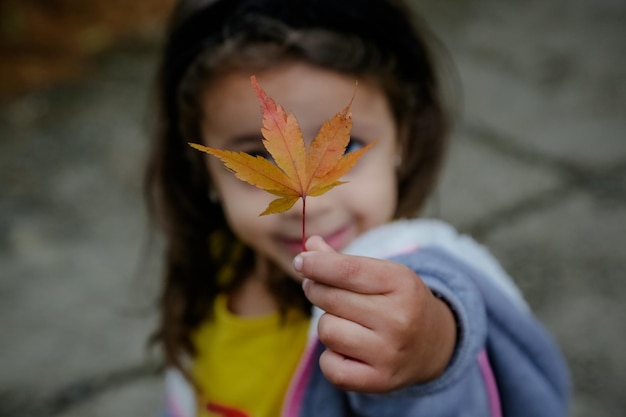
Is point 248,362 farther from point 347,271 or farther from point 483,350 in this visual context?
point 347,271

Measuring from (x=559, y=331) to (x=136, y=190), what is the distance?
164 cm

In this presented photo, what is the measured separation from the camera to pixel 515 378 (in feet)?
3.82

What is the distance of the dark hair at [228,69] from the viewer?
1.34m

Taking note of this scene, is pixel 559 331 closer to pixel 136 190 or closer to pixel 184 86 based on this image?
pixel 184 86

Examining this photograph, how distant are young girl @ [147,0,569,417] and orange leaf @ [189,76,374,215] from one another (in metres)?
0.09

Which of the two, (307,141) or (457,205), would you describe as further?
(457,205)

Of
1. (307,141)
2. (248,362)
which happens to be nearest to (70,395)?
(248,362)

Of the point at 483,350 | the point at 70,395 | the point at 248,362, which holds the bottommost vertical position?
the point at 70,395

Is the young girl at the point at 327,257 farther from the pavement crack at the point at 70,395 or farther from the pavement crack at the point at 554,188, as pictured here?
the pavement crack at the point at 554,188

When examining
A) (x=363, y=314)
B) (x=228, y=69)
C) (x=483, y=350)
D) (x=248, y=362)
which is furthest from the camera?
(x=248, y=362)

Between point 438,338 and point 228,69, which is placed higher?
point 228,69

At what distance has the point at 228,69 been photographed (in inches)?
52.7

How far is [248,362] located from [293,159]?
2.93ft

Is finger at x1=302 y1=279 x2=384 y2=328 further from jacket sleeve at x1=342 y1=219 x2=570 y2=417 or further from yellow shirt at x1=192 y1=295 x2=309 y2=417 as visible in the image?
yellow shirt at x1=192 y1=295 x2=309 y2=417
